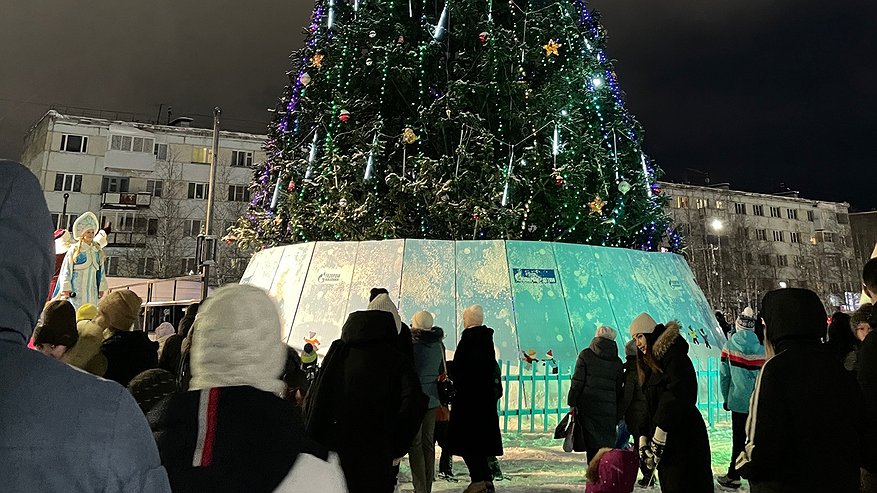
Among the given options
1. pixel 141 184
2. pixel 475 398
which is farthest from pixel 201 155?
pixel 475 398

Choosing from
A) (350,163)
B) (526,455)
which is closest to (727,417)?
(526,455)

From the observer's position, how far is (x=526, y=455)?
890 cm

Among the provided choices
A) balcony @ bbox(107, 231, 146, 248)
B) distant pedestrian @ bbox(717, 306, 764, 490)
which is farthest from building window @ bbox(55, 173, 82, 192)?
distant pedestrian @ bbox(717, 306, 764, 490)

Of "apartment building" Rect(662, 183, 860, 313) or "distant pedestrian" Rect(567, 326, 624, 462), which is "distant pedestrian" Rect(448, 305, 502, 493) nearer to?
"distant pedestrian" Rect(567, 326, 624, 462)

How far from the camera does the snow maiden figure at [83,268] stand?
38.7ft

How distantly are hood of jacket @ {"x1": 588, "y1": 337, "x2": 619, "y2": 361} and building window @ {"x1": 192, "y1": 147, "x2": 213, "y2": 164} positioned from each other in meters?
47.0

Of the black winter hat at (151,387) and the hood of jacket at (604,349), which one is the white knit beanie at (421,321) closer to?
the hood of jacket at (604,349)

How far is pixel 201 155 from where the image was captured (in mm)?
48594

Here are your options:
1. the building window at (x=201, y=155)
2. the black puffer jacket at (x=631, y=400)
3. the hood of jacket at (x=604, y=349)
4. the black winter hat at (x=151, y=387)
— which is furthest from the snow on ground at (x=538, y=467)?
the building window at (x=201, y=155)

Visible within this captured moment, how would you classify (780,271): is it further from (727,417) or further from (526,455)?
(526,455)

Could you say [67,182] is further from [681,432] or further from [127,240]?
[681,432]

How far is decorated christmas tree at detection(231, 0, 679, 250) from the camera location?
1323cm

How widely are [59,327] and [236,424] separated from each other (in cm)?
347

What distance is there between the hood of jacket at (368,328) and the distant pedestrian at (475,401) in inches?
103
